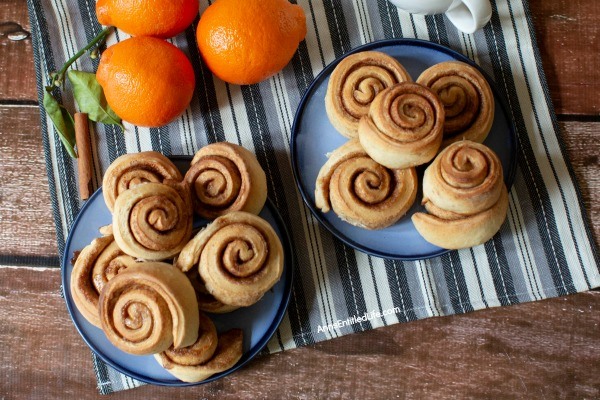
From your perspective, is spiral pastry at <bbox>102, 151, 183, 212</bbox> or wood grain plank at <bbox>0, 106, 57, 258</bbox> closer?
spiral pastry at <bbox>102, 151, 183, 212</bbox>

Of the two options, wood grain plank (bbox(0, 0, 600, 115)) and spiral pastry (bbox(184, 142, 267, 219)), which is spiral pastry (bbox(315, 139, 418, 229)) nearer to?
spiral pastry (bbox(184, 142, 267, 219))

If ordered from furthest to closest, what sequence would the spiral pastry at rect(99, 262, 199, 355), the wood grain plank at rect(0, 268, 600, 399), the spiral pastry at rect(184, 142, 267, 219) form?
the wood grain plank at rect(0, 268, 600, 399), the spiral pastry at rect(184, 142, 267, 219), the spiral pastry at rect(99, 262, 199, 355)

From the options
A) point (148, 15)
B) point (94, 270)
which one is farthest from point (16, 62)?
point (94, 270)

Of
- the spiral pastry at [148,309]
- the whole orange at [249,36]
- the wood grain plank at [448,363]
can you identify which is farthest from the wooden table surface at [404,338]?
the whole orange at [249,36]

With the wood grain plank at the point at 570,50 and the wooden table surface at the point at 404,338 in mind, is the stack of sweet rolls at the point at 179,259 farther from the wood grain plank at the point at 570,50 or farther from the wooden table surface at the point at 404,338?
the wood grain plank at the point at 570,50

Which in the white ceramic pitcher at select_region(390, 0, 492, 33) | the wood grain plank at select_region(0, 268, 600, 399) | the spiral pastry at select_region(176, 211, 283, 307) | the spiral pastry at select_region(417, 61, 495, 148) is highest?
the white ceramic pitcher at select_region(390, 0, 492, 33)

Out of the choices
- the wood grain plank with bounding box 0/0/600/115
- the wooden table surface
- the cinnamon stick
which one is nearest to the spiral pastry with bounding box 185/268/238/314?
the wooden table surface
